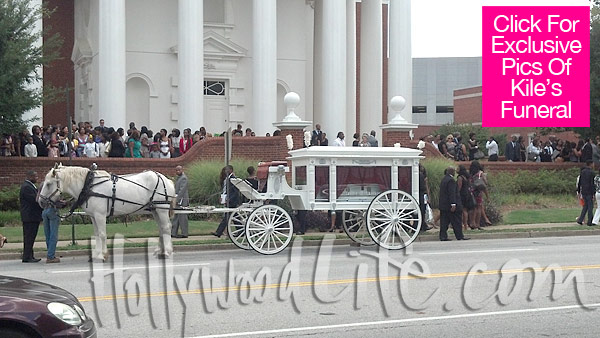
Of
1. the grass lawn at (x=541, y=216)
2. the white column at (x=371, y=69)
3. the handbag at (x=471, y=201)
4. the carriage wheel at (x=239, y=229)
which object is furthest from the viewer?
the white column at (x=371, y=69)

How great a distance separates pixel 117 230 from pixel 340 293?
1161 cm

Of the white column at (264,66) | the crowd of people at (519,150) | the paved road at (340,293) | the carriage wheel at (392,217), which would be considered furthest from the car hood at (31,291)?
the white column at (264,66)

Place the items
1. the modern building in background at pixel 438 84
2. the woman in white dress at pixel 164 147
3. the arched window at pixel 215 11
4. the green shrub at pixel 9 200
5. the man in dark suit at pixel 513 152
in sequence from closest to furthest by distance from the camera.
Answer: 1. the green shrub at pixel 9 200
2. the woman in white dress at pixel 164 147
3. the man in dark suit at pixel 513 152
4. the arched window at pixel 215 11
5. the modern building in background at pixel 438 84

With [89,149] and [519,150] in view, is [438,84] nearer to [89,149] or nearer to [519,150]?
[519,150]

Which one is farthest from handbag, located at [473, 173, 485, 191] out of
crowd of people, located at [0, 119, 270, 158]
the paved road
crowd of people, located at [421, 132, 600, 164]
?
crowd of people, located at [0, 119, 270, 158]

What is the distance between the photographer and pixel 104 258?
55.6 ft

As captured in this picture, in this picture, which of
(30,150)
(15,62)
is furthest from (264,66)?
(15,62)

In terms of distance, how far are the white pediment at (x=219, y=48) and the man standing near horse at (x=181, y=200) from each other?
59.0 feet

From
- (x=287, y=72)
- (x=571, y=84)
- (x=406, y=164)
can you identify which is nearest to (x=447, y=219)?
(x=406, y=164)

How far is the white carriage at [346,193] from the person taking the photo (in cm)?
1791

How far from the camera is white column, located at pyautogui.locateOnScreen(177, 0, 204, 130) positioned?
111ft

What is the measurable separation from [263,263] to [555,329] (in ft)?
23.9

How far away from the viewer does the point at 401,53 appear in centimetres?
3803

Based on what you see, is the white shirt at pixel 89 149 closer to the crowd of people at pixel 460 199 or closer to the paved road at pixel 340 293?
the paved road at pixel 340 293
